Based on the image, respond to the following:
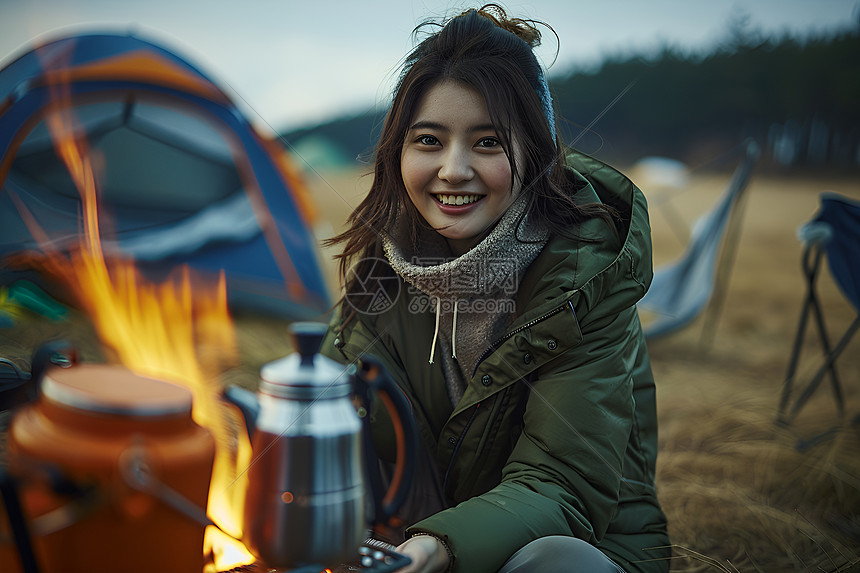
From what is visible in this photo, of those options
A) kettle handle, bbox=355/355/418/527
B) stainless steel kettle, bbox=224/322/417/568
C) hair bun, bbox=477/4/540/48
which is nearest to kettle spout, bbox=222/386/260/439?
stainless steel kettle, bbox=224/322/417/568

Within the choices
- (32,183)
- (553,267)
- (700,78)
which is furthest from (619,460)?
(700,78)

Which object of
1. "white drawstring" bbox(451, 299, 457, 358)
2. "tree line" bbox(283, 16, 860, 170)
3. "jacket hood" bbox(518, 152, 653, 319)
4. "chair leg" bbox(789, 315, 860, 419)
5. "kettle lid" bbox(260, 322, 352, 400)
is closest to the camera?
"kettle lid" bbox(260, 322, 352, 400)

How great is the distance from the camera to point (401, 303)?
1135mm

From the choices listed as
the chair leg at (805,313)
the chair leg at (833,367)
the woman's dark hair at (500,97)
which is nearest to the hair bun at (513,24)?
the woman's dark hair at (500,97)

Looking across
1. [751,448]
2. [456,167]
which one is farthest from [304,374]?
[751,448]

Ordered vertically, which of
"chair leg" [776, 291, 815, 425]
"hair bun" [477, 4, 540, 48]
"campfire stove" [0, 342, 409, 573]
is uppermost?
"hair bun" [477, 4, 540, 48]

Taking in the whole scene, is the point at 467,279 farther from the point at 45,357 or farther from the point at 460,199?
the point at 45,357

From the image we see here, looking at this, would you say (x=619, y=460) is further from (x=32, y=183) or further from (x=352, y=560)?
(x=32, y=183)

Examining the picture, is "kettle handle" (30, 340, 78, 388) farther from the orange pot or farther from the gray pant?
the gray pant

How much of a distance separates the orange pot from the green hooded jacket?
12.6 inches

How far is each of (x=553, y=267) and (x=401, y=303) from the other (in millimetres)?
277

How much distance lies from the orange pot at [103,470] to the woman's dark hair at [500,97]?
24.7 inches

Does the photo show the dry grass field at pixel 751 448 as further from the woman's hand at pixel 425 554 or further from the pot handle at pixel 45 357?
the pot handle at pixel 45 357

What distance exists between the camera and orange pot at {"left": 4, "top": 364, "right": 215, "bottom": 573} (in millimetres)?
475
